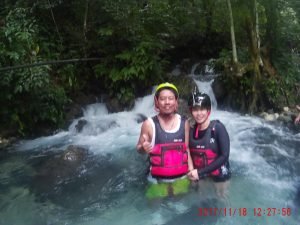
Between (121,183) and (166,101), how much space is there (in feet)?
6.59

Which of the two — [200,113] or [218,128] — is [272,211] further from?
[200,113]

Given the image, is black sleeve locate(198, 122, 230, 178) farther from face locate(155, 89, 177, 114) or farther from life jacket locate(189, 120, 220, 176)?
face locate(155, 89, 177, 114)

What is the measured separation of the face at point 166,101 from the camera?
12.1 ft

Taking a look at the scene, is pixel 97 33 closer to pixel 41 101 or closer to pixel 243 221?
pixel 41 101

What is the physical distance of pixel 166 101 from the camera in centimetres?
369

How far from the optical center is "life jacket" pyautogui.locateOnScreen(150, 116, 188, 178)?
3.75 meters

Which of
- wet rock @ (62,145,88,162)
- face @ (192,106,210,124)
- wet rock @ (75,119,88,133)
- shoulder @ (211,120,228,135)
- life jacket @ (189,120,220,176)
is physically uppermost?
face @ (192,106,210,124)

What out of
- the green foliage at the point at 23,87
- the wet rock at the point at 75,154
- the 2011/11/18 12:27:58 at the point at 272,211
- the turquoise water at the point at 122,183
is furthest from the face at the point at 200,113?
the green foliage at the point at 23,87

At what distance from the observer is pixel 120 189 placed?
503cm

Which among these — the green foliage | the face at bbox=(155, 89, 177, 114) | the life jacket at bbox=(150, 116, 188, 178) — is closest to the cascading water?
the life jacket at bbox=(150, 116, 188, 178)

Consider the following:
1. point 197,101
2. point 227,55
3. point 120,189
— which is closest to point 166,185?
point 197,101

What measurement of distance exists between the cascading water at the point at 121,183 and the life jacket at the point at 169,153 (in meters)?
0.38

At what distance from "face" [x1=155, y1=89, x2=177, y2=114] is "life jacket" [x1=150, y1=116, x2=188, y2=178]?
0.17m

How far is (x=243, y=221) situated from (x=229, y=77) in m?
5.06
